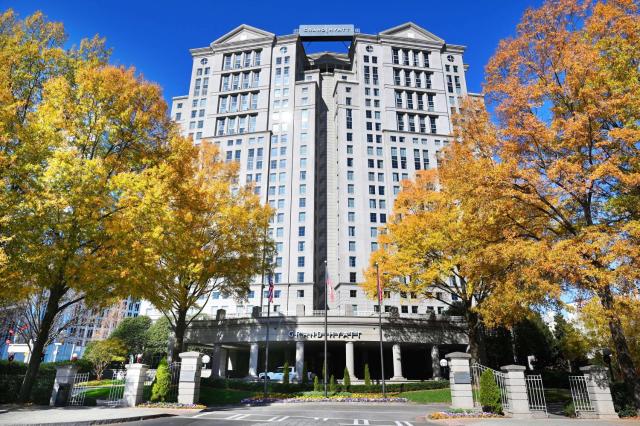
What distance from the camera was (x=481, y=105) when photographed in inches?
700

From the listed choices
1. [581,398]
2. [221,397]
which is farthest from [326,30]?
[581,398]

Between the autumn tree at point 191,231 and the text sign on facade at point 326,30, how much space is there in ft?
238

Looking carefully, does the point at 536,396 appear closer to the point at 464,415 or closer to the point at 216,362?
the point at 464,415

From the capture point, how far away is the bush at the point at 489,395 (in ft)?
52.1

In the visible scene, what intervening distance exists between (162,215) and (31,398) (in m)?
9.54

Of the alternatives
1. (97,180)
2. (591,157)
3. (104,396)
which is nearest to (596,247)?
(591,157)

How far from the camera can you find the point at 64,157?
47.0ft

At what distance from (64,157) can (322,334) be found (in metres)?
30.0

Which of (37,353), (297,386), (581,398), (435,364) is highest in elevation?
(37,353)

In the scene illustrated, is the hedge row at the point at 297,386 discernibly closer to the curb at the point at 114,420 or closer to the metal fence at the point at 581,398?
the curb at the point at 114,420

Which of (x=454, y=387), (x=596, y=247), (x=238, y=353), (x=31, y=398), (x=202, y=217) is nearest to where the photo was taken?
(x=596, y=247)

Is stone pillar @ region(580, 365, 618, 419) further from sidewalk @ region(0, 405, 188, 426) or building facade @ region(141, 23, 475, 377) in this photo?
building facade @ region(141, 23, 475, 377)

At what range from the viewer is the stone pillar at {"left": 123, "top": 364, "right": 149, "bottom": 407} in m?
16.9

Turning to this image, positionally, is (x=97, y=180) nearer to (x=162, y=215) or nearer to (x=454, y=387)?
(x=162, y=215)
